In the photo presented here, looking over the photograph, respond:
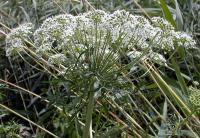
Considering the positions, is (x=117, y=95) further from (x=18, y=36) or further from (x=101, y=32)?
(x=18, y=36)

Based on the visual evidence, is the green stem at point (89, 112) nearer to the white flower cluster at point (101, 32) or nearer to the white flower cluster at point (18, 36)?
the white flower cluster at point (101, 32)

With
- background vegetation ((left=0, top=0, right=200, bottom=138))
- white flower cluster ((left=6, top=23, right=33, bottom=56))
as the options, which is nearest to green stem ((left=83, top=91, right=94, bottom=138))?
background vegetation ((left=0, top=0, right=200, bottom=138))

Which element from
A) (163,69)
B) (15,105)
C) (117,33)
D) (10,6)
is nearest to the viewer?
(117,33)

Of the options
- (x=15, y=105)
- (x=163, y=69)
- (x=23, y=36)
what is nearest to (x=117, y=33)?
(x=23, y=36)

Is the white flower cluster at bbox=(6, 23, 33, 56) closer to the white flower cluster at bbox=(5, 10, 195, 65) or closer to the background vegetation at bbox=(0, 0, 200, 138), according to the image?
the white flower cluster at bbox=(5, 10, 195, 65)

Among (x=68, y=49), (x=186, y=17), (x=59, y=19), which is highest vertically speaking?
(x=59, y=19)

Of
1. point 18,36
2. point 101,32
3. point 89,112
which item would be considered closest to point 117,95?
point 89,112

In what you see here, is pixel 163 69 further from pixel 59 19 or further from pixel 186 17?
pixel 59 19
